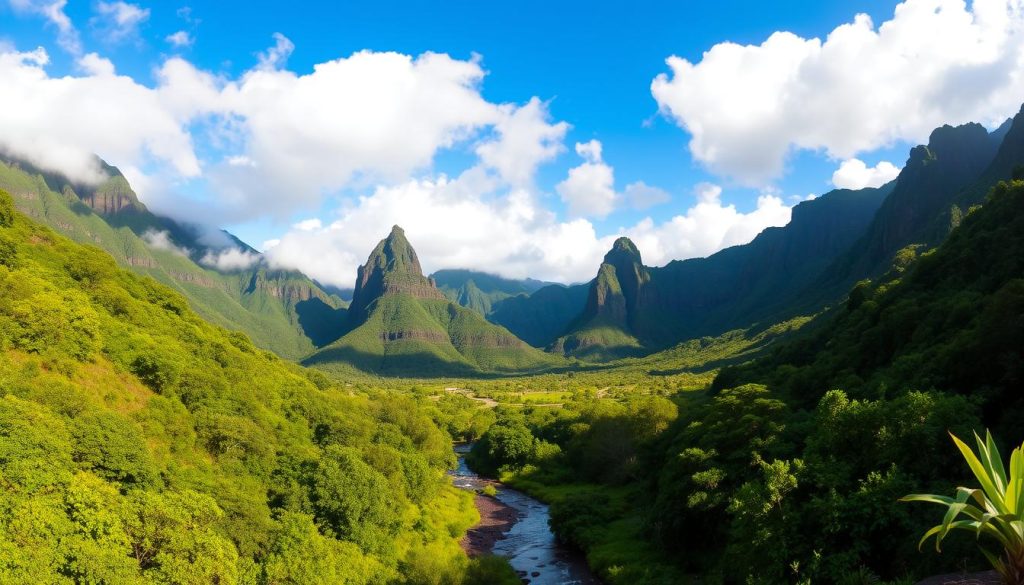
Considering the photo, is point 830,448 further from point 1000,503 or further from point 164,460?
point 164,460

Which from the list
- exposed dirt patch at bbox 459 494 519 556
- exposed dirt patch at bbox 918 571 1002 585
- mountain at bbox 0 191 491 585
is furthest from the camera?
exposed dirt patch at bbox 459 494 519 556

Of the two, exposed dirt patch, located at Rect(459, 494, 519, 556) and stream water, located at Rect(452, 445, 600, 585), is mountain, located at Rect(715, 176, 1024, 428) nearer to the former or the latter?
stream water, located at Rect(452, 445, 600, 585)

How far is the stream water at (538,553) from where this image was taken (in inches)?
2019

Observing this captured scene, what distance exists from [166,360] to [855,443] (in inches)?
1935

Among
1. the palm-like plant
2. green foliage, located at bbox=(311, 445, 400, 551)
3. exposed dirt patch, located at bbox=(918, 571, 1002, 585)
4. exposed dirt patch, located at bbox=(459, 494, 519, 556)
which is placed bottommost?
exposed dirt patch, located at bbox=(459, 494, 519, 556)

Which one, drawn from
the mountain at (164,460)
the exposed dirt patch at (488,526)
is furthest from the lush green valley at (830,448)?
the mountain at (164,460)

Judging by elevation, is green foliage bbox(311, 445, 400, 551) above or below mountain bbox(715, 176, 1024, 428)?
below

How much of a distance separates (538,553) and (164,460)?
38.1 m

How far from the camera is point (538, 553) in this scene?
2293 inches

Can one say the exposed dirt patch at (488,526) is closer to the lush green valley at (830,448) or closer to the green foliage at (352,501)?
the lush green valley at (830,448)

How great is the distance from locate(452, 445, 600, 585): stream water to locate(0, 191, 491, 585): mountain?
578cm

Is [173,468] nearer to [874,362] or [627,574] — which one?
[627,574]

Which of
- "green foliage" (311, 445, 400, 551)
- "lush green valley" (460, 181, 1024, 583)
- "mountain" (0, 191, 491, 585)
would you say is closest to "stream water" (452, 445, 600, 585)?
"lush green valley" (460, 181, 1024, 583)

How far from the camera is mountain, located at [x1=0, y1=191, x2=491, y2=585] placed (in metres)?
26.5
